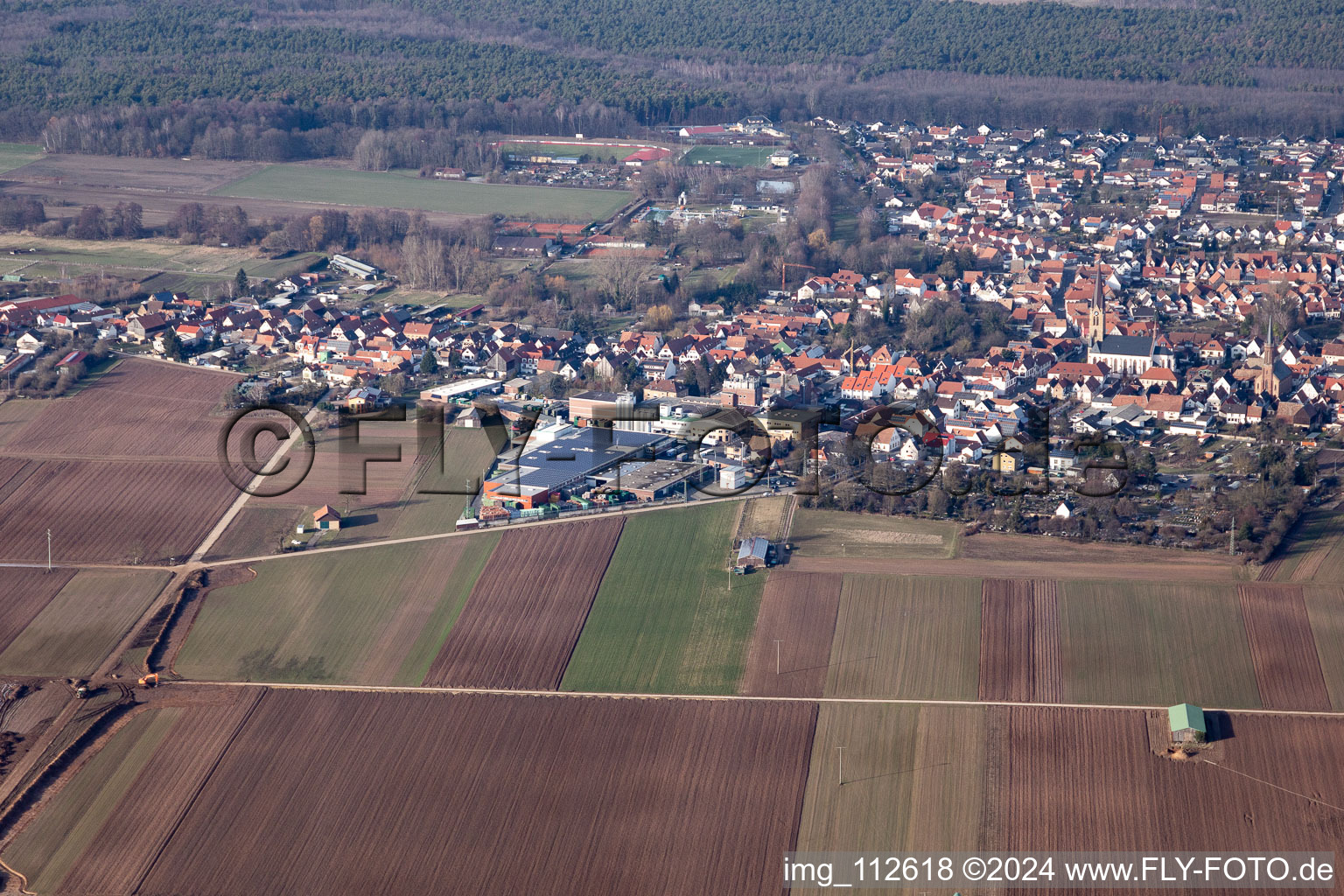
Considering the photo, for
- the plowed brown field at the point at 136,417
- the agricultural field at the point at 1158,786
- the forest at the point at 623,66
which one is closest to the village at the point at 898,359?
the plowed brown field at the point at 136,417

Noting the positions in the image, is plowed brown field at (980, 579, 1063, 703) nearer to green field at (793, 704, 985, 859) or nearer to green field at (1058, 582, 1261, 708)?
green field at (1058, 582, 1261, 708)

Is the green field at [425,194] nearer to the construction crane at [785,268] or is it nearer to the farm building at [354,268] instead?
the farm building at [354,268]

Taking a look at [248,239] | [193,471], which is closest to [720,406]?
[193,471]

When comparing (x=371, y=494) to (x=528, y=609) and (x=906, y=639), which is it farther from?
(x=906, y=639)

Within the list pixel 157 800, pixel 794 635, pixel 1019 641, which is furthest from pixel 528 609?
pixel 1019 641

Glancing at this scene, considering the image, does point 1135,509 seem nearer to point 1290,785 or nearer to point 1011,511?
point 1011,511

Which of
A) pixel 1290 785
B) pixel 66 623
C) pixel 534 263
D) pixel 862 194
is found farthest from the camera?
pixel 862 194
